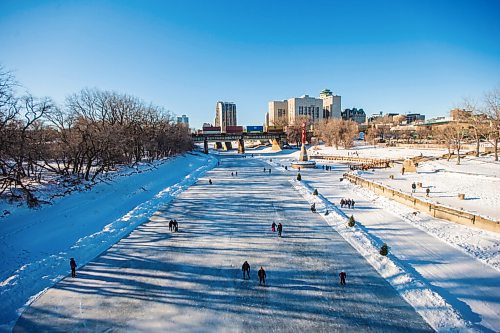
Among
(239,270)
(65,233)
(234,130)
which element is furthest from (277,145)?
(239,270)

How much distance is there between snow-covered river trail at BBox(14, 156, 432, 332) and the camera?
33.1 ft

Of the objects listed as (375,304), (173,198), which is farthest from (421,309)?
(173,198)

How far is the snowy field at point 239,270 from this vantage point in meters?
10.4

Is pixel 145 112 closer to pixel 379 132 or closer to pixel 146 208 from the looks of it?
pixel 146 208

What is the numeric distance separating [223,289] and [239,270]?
182cm

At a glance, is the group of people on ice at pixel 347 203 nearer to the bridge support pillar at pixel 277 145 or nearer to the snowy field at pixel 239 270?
the snowy field at pixel 239 270

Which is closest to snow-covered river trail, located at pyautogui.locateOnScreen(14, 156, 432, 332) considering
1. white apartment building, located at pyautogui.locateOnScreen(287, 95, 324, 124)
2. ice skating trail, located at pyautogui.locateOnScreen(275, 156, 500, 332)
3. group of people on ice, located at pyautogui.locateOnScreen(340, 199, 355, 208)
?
ice skating trail, located at pyautogui.locateOnScreen(275, 156, 500, 332)

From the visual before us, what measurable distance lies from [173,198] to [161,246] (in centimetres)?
1423

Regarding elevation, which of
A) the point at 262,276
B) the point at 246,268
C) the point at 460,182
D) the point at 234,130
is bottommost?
the point at 262,276

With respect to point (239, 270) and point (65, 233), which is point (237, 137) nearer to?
point (65, 233)

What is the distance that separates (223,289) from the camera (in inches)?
484

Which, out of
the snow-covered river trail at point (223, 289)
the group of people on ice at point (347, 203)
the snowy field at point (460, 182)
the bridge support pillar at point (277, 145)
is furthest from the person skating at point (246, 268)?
the bridge support pillar at point (277, 145)

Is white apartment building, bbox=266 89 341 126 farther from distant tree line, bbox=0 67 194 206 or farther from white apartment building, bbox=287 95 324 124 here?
distant tree line, bbox=0 67 194 206

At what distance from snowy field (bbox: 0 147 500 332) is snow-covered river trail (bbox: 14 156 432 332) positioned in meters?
0.06
